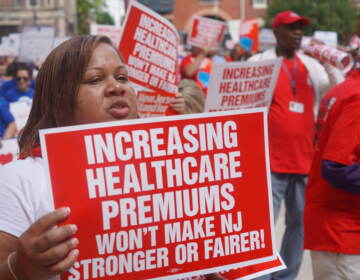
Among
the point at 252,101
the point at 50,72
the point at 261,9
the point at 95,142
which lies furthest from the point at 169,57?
the point at 261,9

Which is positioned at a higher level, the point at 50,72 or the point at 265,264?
the point at 50,72


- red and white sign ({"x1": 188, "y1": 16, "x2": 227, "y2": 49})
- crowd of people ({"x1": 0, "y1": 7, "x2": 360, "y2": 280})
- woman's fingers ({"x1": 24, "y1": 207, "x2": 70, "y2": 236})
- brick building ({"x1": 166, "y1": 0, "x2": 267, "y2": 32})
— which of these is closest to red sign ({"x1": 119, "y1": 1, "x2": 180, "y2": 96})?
crowd of people ({"x1": 0, "y1": 7, "x2": 360, "y2": 280})

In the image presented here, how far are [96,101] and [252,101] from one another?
253 centimetres

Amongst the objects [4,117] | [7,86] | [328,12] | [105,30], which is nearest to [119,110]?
[4,117]

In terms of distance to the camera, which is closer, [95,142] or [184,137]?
[95,142]

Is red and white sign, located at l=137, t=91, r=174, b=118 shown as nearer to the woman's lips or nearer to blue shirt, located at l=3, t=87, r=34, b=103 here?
the woman's lips

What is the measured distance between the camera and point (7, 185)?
1635 mm

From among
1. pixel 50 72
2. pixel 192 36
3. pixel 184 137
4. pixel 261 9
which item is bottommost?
pixel 261 9

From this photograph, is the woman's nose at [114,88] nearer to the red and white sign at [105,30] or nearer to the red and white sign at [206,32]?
the red and white sign at [206,32]

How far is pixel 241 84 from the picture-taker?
13.6ft

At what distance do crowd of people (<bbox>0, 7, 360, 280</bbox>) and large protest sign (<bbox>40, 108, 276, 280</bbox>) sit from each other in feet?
0.38

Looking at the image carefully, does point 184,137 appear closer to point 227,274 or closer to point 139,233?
point 139,233

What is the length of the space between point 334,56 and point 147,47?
5.80 ft

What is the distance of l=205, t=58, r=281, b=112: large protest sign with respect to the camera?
13.2ft
